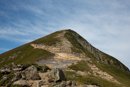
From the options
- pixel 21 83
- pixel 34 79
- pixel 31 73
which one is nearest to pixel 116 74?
pixel 31 73

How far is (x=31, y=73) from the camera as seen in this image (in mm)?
79312

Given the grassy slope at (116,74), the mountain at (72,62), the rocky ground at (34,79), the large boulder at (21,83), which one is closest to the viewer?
the large boulder at (21,83)

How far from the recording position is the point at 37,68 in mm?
84438

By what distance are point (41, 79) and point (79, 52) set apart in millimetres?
108389

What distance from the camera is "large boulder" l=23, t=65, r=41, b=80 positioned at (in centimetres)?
7768

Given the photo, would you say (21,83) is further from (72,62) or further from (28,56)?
(28,56)

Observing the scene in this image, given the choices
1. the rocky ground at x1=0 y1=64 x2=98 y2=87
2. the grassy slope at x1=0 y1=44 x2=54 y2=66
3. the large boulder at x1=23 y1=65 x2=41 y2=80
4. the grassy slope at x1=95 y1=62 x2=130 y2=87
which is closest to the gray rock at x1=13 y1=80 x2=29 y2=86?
the rocky ground at x1=0 y1=64 x2=98 y2=87

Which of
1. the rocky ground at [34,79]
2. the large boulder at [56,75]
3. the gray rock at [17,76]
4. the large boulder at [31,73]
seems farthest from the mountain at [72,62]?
the gray rock at [17,76]

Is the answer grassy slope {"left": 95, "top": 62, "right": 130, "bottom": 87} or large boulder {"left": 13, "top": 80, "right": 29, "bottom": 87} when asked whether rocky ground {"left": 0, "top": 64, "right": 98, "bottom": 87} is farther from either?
grassy slope {"left": 95, "top": 62, "right": 130, "bottom": 87}

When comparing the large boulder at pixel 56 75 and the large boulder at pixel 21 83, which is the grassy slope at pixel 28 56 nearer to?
the large boulder at pixel 56 75

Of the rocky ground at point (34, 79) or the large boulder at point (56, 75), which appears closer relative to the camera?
the rocky ground at point (34, 79)

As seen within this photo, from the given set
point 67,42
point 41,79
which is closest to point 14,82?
point 41,79

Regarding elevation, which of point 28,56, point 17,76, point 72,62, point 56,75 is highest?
point 28,56

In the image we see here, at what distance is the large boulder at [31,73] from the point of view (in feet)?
255
